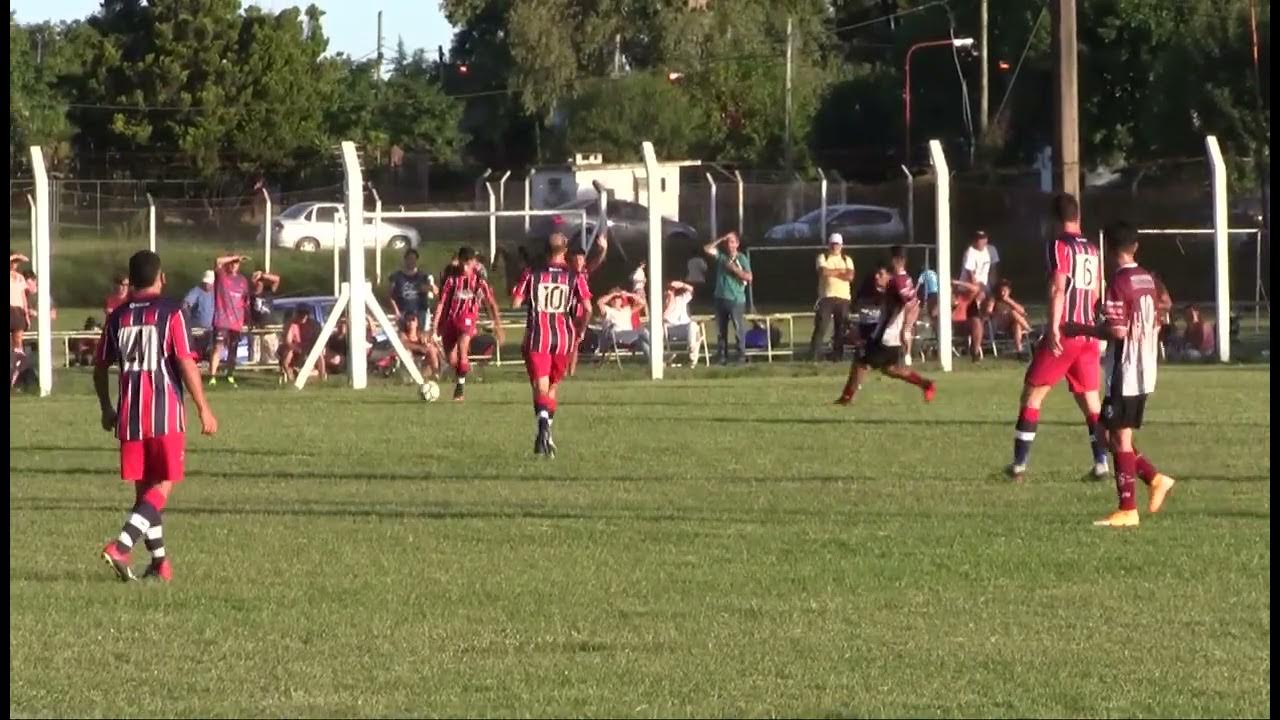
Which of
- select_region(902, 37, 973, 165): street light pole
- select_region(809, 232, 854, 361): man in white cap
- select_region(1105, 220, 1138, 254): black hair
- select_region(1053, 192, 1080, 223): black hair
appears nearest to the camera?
select_region(1105, 220, 1138, 254): black hair

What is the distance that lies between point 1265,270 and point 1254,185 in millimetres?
15237

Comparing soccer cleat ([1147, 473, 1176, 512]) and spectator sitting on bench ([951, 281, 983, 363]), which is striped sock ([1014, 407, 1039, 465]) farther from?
spectator sitting on bench ([951, 281, 983, 363])

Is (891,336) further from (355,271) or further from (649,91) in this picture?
(649,91)

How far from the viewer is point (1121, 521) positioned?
12.6m

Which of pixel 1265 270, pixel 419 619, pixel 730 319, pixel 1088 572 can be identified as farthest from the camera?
pixel 1265 270

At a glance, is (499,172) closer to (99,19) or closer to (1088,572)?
(99,19)

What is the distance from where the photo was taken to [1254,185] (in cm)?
5369

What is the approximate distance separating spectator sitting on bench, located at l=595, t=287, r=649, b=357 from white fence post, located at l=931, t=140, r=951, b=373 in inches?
152

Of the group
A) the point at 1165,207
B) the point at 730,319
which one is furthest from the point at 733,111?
the point at 730,319

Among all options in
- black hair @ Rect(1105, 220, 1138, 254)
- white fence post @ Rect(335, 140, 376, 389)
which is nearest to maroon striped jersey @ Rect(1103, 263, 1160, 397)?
black hair @ Rect(1105, 220, 1138, 254)

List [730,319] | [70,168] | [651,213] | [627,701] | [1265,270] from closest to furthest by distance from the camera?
[627,701] < [651,213] < [730,319] < [1265,270] < [70,168]

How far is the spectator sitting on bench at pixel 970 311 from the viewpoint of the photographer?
2962cm

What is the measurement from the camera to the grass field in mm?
8039

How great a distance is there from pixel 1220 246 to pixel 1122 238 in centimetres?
1728
